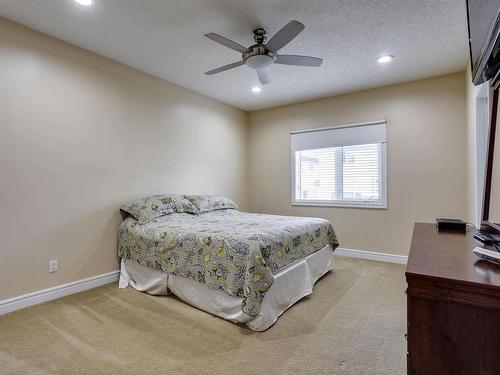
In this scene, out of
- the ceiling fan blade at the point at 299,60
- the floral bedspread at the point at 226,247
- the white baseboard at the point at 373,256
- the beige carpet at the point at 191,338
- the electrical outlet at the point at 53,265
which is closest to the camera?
the beige carpet at the point at 191,338

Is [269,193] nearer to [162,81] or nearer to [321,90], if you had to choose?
[321,90]

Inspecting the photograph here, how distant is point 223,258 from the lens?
7.46ft

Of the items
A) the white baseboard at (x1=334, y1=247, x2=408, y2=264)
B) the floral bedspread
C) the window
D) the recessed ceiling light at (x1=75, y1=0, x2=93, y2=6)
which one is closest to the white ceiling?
the recessed ceiling light at (x1=75, y1=0, x2=93, y2=6)

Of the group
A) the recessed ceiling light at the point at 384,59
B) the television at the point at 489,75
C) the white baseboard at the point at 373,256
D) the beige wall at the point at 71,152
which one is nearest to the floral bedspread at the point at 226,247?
the beige wall at the point at 71,152

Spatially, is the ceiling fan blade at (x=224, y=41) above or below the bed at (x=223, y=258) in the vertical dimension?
above

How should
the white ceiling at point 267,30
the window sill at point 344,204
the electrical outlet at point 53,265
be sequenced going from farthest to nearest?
the window sill at point 344,204
the electrical outlet at point 53,265
the white ceiling at point 267,30

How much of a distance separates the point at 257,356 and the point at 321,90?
363cm

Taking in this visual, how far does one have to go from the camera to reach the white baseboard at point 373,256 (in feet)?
12.7

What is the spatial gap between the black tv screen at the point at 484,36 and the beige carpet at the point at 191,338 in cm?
180

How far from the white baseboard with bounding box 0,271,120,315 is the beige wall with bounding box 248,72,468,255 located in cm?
303

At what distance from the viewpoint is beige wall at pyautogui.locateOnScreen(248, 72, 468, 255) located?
11.6ft

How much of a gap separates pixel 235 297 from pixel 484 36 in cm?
224

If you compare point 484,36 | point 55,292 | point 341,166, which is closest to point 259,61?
point 484,36

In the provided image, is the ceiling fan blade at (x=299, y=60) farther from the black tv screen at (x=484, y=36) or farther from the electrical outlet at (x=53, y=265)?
the electrical outlet at (x=53, y=265)
